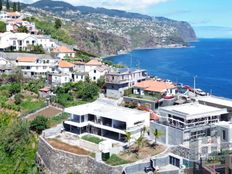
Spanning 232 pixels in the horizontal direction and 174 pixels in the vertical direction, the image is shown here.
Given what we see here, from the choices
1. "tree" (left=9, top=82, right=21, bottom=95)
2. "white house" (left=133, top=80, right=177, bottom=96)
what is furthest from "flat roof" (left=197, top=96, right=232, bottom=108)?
"tree" (left=9, top=82, right=21, bottom=95)

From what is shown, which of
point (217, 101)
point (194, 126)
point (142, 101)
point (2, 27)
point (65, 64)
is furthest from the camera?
point (2, 27)

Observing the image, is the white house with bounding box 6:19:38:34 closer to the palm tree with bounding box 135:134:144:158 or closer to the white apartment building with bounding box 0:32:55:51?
the white apartment building with bounding box 0:32:55:51

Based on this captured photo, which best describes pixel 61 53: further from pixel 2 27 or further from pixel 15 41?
pixel 2 27

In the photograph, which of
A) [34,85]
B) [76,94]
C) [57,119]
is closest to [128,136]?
[57,119]

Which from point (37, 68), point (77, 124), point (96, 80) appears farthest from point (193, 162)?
point (37, 68)

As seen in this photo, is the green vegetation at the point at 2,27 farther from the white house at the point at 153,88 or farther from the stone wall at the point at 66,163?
the stone wall at the point at 66,163

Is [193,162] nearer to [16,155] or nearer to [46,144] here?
[46,144]
